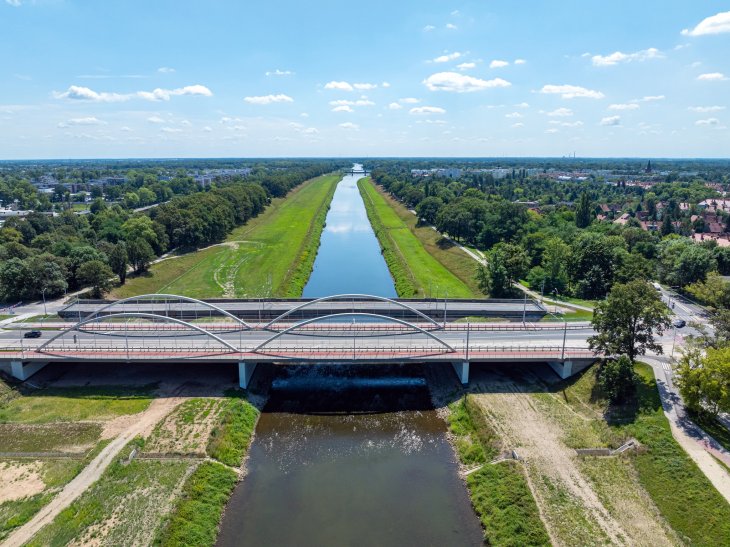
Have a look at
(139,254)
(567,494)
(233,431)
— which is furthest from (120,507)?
(139,254)

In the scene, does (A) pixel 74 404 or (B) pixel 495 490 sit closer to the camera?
(B) pixel 495 490

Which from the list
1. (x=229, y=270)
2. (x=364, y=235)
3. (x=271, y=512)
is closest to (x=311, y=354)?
(x=271, y=512)

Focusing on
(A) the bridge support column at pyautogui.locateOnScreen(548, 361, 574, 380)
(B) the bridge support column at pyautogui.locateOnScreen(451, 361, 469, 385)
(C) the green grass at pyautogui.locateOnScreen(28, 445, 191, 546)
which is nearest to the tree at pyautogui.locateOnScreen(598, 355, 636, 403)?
(A) the bridge support column at pyautogui.locateOnScreen(548, 361, 574, 380)

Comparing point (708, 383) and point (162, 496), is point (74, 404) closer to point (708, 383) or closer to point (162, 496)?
point (162, 496)

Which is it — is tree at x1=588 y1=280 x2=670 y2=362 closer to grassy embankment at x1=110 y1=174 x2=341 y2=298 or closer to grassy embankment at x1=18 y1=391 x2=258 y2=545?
grassy embankment at x1=18 y1=391 x2=258 y2=545

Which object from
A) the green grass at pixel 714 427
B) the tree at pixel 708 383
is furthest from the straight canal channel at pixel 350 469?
the green grass at pixel 714 427

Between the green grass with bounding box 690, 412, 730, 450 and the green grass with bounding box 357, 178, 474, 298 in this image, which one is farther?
the green grass with bounding box 357, 178, 474, 298

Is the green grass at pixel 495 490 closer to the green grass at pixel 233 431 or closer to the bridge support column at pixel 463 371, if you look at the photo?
the bridge support column at pixel 463 371
